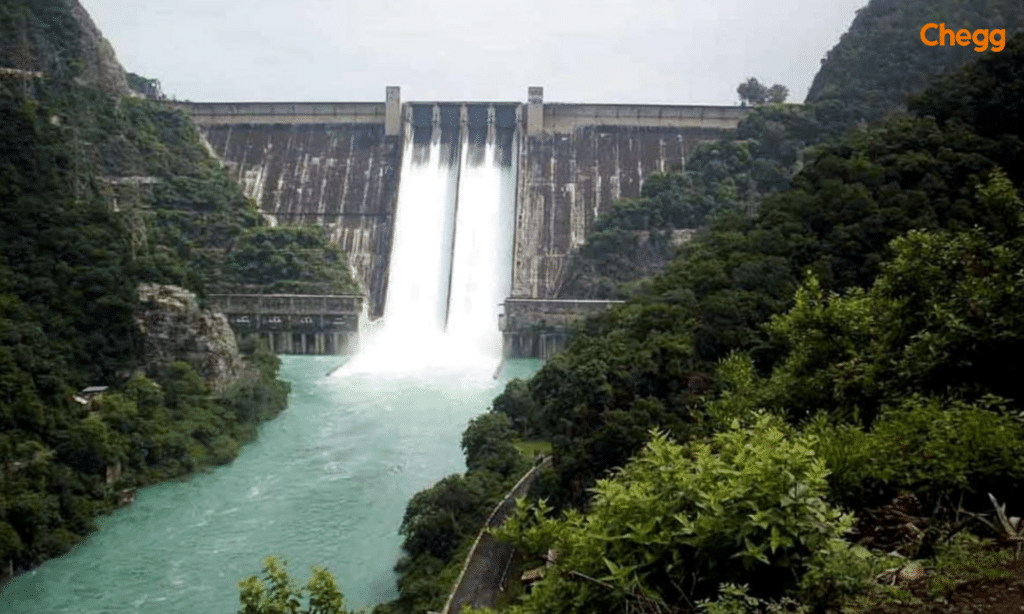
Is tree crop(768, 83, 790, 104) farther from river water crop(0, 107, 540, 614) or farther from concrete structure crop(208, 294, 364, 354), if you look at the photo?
concrete structure crop(208, 294, 364, 354)

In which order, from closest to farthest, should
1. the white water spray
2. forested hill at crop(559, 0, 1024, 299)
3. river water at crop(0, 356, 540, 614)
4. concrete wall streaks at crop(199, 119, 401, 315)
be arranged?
river water at crop(0, 356, 540, 614) < the white water spray < forested hill at crop(559, 0, 1024, 299) < concrete wall streaks at crop(199, 119, 401, 315)

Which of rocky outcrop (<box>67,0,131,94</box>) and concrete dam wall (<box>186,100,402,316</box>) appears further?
concrete dam wall (<box>186,100,402,316</box>)

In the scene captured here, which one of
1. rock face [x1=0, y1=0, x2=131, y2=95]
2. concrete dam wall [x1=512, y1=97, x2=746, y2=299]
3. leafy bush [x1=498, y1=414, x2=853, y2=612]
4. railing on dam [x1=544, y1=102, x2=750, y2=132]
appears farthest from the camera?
railing on dam [x1=544, y1=102, x2=750, y2=132]

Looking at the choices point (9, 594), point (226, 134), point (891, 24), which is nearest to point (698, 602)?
point (9, 594)

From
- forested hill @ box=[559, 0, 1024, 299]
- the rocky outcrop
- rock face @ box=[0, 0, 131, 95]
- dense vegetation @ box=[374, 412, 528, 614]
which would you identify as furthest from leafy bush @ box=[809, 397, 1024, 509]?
the rocky outcrop

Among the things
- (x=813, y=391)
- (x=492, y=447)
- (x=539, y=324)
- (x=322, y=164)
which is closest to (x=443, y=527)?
(x=492, y=447)

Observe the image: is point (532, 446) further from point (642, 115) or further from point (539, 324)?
point (642, 115)

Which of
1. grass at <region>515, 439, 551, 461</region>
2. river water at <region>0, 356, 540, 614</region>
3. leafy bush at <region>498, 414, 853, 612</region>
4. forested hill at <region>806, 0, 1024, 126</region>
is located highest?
forested hill at <region>806, 0, 1024, 126</region>
